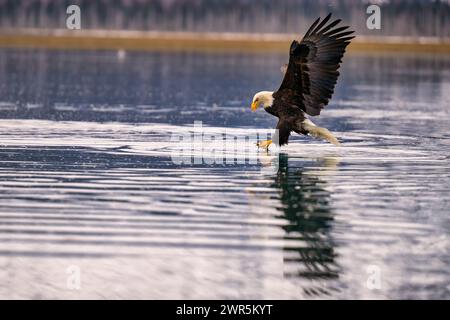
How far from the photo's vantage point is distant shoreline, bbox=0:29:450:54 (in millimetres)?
47188

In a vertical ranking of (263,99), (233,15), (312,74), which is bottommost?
(263,99)

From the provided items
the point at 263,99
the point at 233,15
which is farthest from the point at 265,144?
the point at 233,15

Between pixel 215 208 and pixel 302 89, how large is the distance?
398 cm

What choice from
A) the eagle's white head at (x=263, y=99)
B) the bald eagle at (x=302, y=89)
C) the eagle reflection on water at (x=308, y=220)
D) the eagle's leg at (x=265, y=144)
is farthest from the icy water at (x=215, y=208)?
the eagle's white head at (x=263, y=99)

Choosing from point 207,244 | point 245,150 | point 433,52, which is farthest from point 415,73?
point 207,244

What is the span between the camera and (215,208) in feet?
30.0

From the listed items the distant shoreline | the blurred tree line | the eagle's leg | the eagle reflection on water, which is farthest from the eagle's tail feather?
the blurred tree line

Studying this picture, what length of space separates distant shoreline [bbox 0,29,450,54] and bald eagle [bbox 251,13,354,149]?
34001 millimetres

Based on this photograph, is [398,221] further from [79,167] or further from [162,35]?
[162,35]

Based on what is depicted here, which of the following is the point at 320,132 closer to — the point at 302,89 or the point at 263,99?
the point at 302,89

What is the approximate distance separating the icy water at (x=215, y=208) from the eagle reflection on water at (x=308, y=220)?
0.02 m

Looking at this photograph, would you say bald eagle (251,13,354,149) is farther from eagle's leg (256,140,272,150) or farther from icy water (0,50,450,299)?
icy water (0,50,450,299)

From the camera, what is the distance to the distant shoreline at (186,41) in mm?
47188

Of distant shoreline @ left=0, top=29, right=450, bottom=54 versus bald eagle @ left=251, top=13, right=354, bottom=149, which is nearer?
bald eagle @ left=251, top=13, right=354, bottom=149
